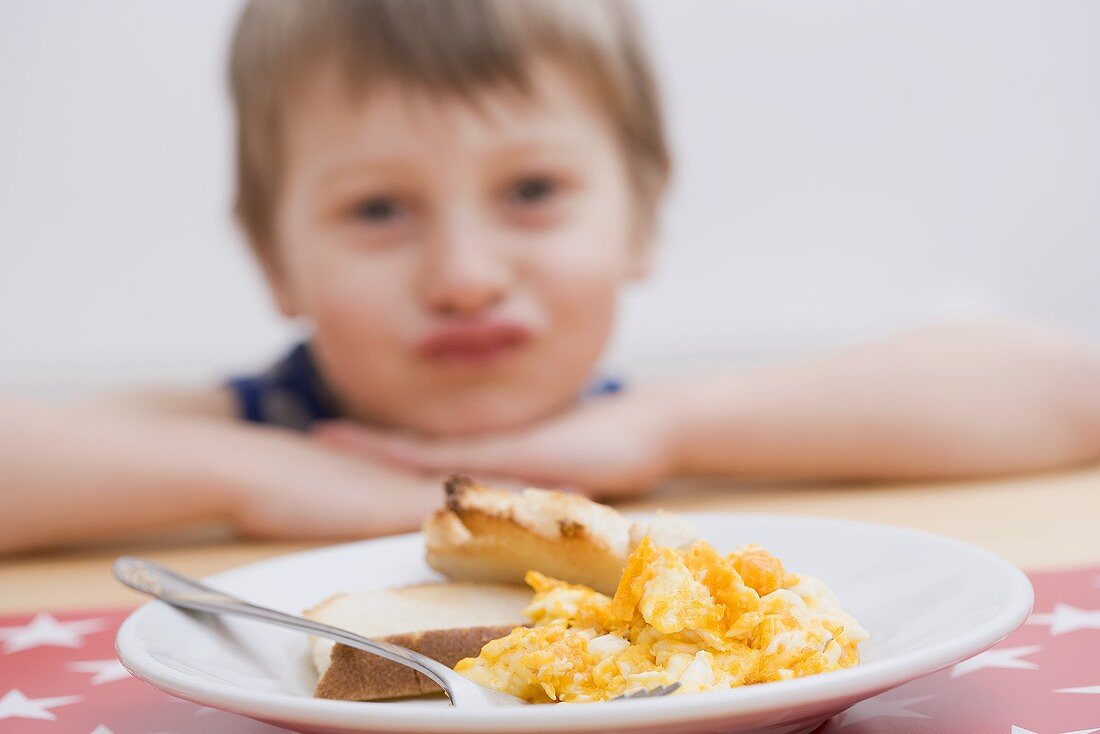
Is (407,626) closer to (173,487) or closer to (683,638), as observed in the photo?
(683,638)

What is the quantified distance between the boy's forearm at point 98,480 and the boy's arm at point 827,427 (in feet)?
0.51

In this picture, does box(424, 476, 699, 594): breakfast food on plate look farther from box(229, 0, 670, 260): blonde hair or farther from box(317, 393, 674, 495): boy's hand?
box(229, 0, 670, 260): blonde hair

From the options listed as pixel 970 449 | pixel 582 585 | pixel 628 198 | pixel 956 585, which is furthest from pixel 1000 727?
pixel 628 198

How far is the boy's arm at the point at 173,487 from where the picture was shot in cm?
114

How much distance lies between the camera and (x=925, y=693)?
1.72 ft

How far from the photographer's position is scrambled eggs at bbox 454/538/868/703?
45cm

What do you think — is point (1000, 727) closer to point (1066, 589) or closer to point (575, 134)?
point (1066, 589)

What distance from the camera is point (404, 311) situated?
132 cm

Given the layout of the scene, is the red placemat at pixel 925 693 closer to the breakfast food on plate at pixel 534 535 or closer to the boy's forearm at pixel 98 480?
the breakfast food on plate at pixel 534 535

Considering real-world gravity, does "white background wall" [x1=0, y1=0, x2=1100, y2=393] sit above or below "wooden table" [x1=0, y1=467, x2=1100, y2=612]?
above

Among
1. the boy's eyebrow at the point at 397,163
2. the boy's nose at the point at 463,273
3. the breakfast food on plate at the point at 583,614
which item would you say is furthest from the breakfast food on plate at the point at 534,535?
the boy's eyebrow at the point at 397,163

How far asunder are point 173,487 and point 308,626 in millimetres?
679

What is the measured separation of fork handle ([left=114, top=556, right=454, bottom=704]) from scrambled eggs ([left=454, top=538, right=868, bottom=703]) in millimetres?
19

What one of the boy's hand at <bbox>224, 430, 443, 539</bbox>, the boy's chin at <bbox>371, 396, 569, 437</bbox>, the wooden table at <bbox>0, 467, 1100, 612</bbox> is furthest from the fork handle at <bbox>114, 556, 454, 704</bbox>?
the boy's chin at <bbox>371, 396, 569, 437</bbox>
